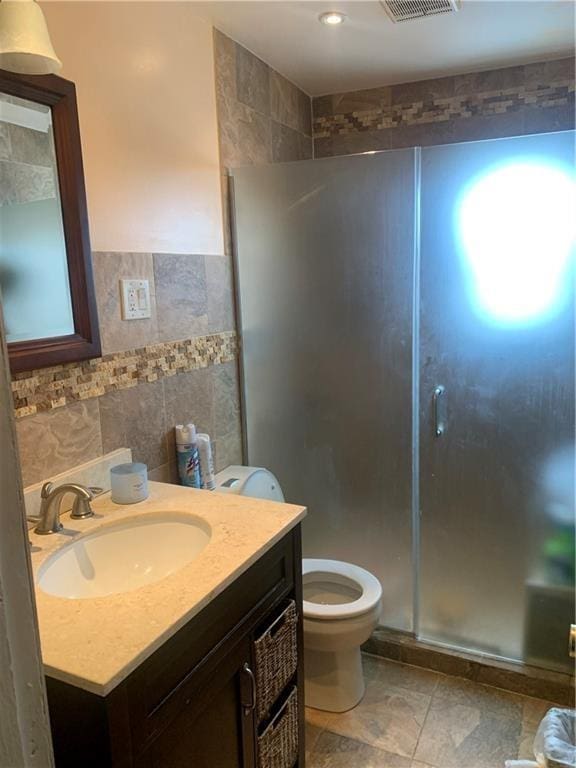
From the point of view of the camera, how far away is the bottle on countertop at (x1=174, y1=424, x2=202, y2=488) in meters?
1.75

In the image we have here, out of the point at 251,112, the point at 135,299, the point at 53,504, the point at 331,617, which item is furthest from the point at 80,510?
the point at 251,112

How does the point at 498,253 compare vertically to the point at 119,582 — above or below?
above

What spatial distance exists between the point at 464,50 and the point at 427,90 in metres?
0.32

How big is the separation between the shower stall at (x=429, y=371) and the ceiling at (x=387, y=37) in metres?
0.46

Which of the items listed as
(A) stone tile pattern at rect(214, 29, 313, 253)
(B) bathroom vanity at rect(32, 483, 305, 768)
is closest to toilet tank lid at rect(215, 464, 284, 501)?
(B) bathroom vanity at rect(32, 483, 305, 768)

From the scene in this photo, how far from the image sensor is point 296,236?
207 centimetres

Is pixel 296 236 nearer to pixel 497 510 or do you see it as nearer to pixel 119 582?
pixel 497 510

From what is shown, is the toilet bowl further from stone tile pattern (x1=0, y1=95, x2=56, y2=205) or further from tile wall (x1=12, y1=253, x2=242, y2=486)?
stone tile pattern (x1=0, y1=95, x2=56, y2=205)

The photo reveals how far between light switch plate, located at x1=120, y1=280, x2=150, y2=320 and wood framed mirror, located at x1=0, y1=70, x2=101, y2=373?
147 mm

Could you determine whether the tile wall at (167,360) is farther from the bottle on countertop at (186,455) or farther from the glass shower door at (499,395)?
the glass shower door at (499,395)

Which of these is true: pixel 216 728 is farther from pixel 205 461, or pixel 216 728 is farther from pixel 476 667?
pixel 476 667

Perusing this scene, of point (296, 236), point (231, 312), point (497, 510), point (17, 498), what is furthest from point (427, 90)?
point (17, 498)

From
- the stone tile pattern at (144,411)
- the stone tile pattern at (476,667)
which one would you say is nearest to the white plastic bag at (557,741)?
the stone tile pattern at (476,667)

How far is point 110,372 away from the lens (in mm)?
1531
